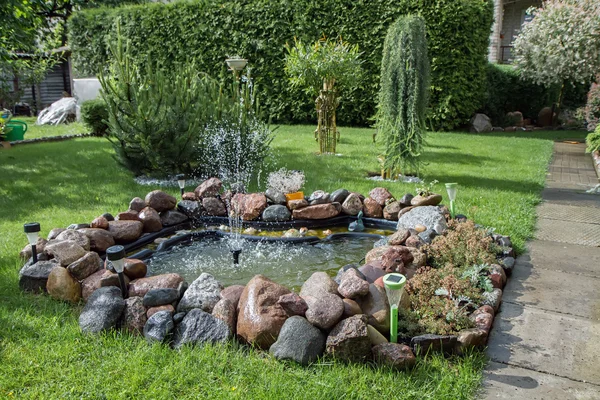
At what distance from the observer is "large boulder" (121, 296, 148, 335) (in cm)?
315

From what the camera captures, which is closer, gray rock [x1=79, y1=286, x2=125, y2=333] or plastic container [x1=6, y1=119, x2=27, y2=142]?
gray rock [x1=79, y1=286, x2=125, y2=333]

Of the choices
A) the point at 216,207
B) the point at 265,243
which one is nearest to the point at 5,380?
the point at 265,243

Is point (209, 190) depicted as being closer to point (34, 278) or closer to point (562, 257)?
point (34, 278)

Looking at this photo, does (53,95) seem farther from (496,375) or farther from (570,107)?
(496,375)

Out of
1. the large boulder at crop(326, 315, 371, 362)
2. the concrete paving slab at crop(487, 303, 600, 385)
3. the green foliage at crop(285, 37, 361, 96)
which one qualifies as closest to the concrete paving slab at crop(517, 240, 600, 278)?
the concrete paving slab at crop(487, 303, 600, 385)

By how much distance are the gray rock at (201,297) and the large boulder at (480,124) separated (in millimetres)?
12481

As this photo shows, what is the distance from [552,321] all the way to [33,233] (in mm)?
3686

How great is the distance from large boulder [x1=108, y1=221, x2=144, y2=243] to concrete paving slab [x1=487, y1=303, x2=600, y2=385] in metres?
3.31

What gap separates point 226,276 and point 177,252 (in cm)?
84

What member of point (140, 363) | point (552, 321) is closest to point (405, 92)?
point (552, 321)

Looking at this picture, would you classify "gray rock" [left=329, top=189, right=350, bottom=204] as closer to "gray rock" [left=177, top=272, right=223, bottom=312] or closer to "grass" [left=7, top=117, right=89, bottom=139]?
"gray rock" [left=177, top=272, right=223, bottom=312]

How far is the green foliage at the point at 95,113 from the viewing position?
11961mm

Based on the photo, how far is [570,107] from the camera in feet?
54.6

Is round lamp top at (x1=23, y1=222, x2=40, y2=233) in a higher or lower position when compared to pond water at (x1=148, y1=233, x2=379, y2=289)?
higher
